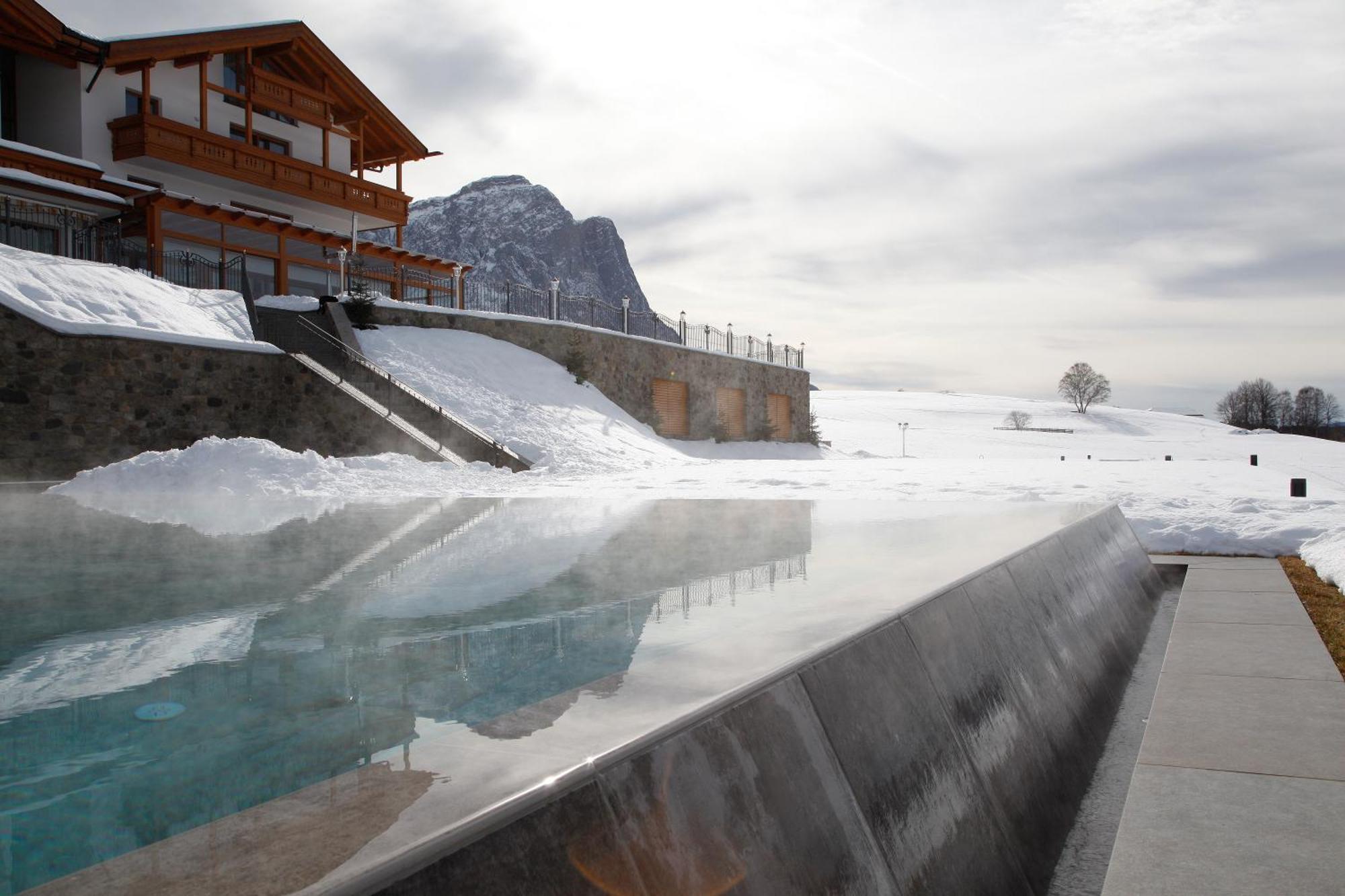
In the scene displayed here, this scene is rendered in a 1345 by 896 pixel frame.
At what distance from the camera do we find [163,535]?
7.20 m

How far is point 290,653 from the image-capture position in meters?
3.34

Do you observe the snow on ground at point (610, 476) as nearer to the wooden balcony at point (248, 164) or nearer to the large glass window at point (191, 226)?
the large glass window at point (191, 226)

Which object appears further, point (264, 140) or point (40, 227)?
point (264, 140)

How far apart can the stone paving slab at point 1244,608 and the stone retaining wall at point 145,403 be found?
1276 cm

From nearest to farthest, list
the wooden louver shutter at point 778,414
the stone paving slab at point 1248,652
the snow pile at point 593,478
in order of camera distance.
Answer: the stone paving slab at point 1248,652, the snow pile at point 593,478, the wooden louver shutter at point 778,414

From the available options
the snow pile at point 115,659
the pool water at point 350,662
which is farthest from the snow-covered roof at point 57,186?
the snow pile at point 115,659

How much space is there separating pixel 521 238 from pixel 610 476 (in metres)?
125

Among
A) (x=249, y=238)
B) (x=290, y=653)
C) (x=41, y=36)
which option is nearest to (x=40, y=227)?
(x=41, y=36)

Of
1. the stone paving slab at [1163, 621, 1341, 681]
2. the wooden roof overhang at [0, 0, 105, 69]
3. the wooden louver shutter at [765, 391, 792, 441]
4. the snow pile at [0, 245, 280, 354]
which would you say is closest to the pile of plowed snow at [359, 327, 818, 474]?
the snow pile at [0, 245, 280, 354]

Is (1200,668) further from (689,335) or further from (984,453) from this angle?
(984,453)

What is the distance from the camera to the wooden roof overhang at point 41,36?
22781 mm

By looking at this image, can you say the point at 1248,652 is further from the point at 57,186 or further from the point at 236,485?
the point at 57,186

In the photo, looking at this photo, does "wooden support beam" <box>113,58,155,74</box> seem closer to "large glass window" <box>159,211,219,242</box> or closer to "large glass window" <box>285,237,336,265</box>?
"large glass window" <box>159,211,219,242</box>

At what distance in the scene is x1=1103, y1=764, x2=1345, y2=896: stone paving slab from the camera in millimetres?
2170
